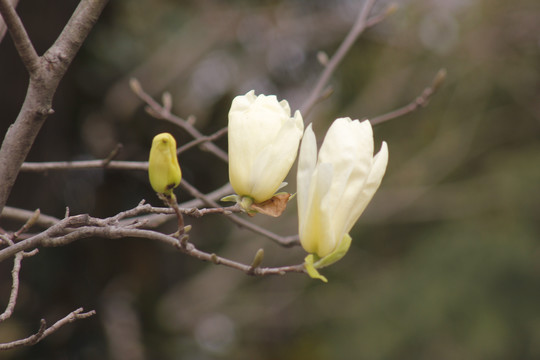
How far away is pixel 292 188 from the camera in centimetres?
360

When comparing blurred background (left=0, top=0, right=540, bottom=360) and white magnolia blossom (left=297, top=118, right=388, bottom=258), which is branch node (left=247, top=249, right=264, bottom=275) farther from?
blurred background (left=0, top=0, right=540, bottom=360)

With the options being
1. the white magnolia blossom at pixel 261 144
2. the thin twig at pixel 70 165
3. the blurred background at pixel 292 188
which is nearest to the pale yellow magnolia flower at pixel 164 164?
the white magnolia blossom at pixel 261 144

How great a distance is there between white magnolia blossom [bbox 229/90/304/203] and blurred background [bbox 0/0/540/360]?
2062 millimetres

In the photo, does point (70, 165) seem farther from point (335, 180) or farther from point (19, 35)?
point (335, 180)

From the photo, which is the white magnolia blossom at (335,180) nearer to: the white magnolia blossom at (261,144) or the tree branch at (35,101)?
the white magnolia blossom at (261,144)

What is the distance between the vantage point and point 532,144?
4227 millimetres

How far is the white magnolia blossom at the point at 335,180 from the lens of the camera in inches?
24.5

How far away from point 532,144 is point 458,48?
115cm

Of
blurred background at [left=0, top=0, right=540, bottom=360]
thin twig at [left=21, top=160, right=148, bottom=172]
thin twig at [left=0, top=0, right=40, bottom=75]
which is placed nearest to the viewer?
thin twig at [left=0, top=0, right=40, bottom=75]

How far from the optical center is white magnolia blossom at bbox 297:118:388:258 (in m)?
0.62

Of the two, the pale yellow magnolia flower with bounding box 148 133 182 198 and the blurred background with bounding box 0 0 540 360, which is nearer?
the pale yellow magnolia flower with bounding box 148 133 182 198

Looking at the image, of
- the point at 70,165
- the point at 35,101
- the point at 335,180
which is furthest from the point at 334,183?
the point at 70,165

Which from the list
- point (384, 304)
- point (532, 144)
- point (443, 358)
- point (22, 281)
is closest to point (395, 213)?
point (384, 304)

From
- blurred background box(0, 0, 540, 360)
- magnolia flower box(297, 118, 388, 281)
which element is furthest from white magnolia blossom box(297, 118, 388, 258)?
blurred background box(0, 0, 540, 360)
